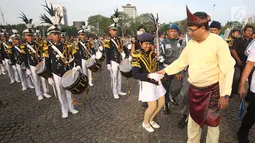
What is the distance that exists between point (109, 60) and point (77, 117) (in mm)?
2266

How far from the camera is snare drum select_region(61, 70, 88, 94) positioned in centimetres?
415

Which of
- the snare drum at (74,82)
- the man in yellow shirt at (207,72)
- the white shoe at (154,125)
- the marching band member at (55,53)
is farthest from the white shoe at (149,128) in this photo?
the marching band member at (55,53)

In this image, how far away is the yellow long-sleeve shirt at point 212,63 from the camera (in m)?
2.34

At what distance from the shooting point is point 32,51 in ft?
21.5

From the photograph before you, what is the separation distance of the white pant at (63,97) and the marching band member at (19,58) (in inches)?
114

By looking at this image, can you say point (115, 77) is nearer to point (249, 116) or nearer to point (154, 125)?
point (154, 125)

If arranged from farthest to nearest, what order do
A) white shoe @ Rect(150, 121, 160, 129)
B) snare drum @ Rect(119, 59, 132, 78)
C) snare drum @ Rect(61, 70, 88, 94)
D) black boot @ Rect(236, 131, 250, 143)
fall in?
1. snare drum @ Rect(119, 59, 132, 78)
2. snare drum @ Rect(61, 70, 88, 94)
3. white shoe @ Rect(150, 121, 160, 129)
4. black boot @ Rect(236, 131, 250, 143)

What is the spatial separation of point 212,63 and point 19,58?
7491 mm

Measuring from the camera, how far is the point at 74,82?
4137mm

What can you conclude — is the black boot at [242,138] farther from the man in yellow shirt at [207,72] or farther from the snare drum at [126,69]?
the snare drum at [126,69]

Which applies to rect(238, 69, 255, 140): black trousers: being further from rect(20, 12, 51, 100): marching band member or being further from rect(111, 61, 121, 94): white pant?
rect(20, 12, 51, 100): marching band member

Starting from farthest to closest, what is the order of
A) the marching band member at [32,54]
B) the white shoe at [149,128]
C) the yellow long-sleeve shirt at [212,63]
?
1. the marching band member at [32,54]
2. the white shoe at [149,128]
3. the yellow long-sleeve shirt at [212,63]

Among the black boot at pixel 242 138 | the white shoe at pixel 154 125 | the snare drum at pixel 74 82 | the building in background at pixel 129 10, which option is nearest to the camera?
the black boot at pixel 242 138

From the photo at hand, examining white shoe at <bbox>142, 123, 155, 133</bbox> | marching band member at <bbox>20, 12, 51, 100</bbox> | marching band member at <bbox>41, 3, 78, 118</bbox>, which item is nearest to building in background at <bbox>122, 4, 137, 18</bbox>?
marching band member at <bbox>20, 12, 51, 100</bbox>
